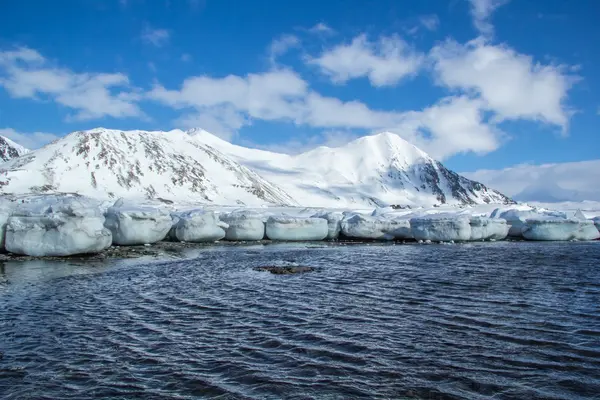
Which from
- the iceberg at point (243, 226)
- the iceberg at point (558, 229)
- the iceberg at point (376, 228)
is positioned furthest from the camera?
the iceberg at point (558, 229)

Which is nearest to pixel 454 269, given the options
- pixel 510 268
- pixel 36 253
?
pixel 510 268

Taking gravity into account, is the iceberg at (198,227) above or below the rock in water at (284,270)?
above

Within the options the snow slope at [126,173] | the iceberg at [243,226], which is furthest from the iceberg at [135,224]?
the snow slope at [126,173]

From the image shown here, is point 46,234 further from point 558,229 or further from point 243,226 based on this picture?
Result: point 558,229

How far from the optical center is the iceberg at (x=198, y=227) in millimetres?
38375

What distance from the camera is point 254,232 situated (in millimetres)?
42531

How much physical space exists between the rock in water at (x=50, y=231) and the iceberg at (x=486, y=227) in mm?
33585

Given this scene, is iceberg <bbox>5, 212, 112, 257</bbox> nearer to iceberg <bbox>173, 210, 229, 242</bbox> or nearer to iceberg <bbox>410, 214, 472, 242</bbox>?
iceberg <bbox>173, 210, 229, 242</bbox>

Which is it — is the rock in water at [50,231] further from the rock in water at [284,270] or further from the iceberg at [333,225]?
the iceberg at [333,225]

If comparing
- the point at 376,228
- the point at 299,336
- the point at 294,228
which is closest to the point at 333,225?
the point at 294,228

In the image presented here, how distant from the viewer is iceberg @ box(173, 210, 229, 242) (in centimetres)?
3838

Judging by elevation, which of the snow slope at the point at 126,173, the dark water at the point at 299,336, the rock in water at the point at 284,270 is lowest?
the dark water at the point at 299,336

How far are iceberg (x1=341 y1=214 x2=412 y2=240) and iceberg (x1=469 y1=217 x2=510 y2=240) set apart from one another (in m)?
6.29

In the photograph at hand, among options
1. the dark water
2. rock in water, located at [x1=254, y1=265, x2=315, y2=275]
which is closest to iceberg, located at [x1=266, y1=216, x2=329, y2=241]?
rock in water, located at [x1=254, y1=265, x2=315, y2=275]
